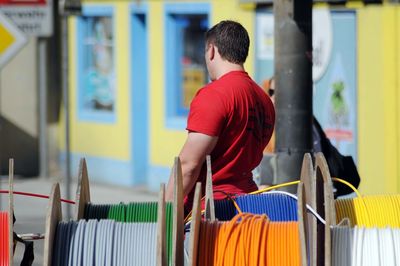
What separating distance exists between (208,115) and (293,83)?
5.19 feet

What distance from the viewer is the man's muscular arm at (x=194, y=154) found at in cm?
487

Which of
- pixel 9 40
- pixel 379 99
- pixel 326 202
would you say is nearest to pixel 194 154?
pixel 326 202

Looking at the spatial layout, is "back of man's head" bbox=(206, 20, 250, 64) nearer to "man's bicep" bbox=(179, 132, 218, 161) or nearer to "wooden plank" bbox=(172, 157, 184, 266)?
"man's bicep" bbox=(179, 132, 218, 161)

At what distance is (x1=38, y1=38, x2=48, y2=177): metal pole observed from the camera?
15.9m

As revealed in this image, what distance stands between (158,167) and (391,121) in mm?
4322

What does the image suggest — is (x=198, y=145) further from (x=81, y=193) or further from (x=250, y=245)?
(x=250, y=245)

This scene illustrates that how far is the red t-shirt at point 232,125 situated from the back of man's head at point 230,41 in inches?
3.7

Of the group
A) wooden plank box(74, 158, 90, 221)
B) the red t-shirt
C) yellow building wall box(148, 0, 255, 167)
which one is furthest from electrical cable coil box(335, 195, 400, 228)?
yellow building wall box(148, 0, 255, 167)

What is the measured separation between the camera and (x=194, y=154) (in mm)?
4875

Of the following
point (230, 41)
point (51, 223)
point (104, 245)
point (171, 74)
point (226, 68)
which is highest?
point (171, 74)

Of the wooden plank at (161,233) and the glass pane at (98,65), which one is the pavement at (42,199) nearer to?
the glass pane at (98,65)

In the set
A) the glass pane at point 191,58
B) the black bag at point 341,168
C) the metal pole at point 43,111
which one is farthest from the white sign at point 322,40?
the metal pole at point 43,111

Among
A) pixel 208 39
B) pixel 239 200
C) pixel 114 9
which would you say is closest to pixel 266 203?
pixel 239 200

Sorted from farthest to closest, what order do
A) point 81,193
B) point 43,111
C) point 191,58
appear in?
point 43,111 < point 191,58 < point 81,193
